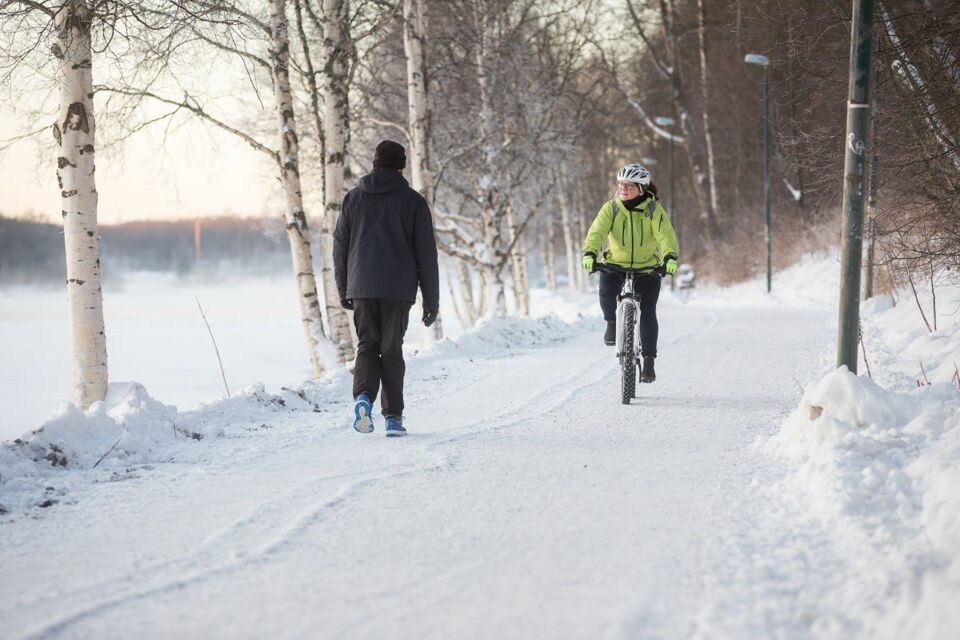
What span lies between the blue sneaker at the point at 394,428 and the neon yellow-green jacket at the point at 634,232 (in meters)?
2.62

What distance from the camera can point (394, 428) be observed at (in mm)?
5910

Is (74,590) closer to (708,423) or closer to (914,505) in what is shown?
(914,505)

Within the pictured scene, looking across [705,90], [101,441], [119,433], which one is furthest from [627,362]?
[705,90]

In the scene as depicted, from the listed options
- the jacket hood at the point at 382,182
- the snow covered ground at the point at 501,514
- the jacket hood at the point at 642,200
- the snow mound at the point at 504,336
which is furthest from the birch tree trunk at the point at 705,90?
the jacket hood at the point at 382,182

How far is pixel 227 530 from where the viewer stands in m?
3.79

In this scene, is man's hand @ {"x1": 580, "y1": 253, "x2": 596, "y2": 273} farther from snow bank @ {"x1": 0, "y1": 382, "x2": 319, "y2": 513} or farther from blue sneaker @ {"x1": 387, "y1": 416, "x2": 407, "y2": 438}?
snow bank @ {"x1": 0, "y1": 382, "x2": 319, "y2": 513}

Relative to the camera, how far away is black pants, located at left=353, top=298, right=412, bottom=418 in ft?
19.5

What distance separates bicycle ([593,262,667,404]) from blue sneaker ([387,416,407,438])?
222cm

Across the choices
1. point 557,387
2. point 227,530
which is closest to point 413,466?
point 227,530

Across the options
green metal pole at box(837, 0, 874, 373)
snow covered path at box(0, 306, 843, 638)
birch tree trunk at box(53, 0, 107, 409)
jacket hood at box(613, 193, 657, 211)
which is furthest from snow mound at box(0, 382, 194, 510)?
green metal pole at box(837, 0, 874, 373)

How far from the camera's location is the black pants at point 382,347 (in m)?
5.93

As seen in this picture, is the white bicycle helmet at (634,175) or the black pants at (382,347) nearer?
the black pants at (382,347)

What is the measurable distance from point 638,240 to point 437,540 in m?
4.52

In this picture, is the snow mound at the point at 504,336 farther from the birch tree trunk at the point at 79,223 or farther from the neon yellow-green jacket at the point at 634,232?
the birch tree trunk at the point at 79,223
